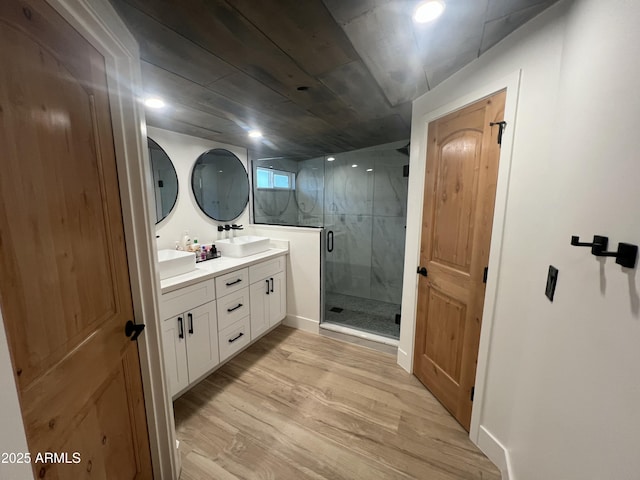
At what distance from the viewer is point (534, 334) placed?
3.63 feet

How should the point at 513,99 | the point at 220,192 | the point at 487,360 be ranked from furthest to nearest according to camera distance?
the point at 220,192, the point at 487,360, the point at 513,99

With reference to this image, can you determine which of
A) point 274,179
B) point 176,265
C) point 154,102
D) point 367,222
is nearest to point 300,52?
point 154,102

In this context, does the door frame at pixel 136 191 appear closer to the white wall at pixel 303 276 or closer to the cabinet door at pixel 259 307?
the cabinet door at pixel 259 307

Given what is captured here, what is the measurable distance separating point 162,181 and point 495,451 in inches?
121

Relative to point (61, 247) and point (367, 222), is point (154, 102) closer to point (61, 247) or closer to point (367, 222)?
point (61, 247)

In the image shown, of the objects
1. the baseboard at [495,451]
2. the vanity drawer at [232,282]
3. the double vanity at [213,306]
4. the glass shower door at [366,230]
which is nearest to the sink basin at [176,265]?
the double vanity at [213,306]

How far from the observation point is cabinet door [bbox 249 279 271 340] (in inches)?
94.7

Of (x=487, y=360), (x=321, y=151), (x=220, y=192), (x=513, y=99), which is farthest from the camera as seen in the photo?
(x=321, y=151)

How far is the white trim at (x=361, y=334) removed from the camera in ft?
8.11

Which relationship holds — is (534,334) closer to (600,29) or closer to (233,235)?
(600,29)

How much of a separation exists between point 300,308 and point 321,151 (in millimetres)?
2017

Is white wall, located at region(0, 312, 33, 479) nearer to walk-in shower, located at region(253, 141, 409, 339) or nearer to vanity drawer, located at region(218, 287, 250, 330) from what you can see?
vanity drawer, located at region(218, 287, 250, 330)

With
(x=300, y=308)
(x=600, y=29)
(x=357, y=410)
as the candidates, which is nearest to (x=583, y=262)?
(x=600, y=29)

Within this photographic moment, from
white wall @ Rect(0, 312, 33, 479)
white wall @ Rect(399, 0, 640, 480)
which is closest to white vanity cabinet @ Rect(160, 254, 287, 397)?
white wall @ Rect(0, 312, 33, 479)
